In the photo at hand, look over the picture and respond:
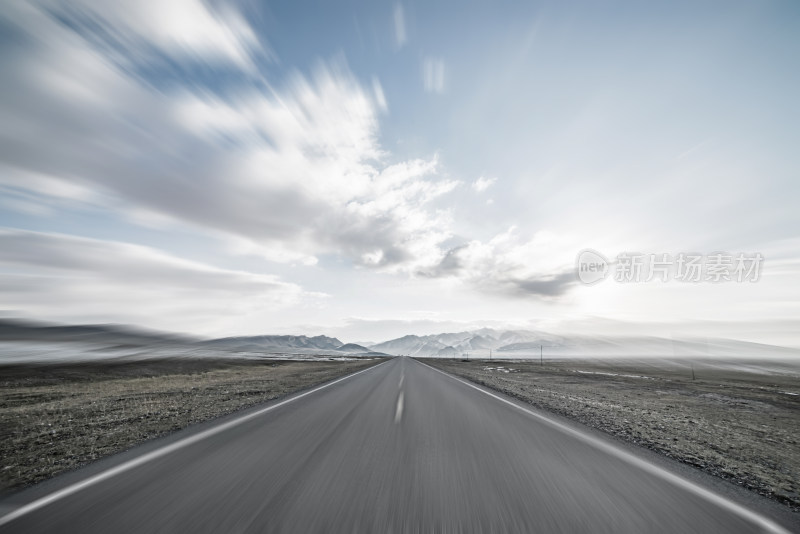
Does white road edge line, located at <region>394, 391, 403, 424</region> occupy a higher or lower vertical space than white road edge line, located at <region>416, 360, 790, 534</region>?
lower

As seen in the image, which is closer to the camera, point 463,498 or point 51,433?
point 463,498

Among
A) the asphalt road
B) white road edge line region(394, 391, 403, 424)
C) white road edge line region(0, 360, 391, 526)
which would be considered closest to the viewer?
the asphalt road

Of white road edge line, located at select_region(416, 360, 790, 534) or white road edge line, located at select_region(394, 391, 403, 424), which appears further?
white road edge line, located at select_region(394, 391, 403, 424)

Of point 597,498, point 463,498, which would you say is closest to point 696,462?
point 597,498

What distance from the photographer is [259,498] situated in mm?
3094

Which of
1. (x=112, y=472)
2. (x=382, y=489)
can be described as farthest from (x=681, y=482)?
(x=112, y=472)

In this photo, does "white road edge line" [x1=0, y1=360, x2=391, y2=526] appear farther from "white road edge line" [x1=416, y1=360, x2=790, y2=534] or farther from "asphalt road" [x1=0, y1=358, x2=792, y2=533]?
"white road edge line" [x1=416, y1=360, x2=790, y2=534]

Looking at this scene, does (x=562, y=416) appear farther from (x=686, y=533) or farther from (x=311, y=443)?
(x=311, y=443)

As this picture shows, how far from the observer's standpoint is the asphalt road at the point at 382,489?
266 cm

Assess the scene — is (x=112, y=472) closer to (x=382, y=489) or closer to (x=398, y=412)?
(x=382, y=489)

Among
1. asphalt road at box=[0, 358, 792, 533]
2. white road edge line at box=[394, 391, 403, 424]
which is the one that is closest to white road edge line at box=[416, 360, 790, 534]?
asphalt road at box=[0, 358, 792, 533]

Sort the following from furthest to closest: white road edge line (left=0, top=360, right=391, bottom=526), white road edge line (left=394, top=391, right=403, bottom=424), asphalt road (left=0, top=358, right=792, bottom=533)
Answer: white road edge line (left=394, top=391, right=403, bottom=424)
white road edge line (left=0, top=360, right=391, bottom=526)
asphalt road (left=0, top=358, right=792, bottom=533)

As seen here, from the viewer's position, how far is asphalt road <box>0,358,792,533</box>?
2.66 m

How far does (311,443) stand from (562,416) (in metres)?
6.54
